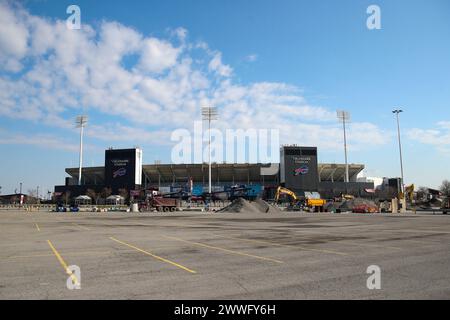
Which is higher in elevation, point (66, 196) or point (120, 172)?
point (120, 172)

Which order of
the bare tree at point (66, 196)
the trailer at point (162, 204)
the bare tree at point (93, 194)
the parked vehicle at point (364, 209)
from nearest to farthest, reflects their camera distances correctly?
the parked vehicle at point (364, 209)
the trailer at point (162, 204)
the bare tree at point (93, 194)
the bare tree at point (66, 196)

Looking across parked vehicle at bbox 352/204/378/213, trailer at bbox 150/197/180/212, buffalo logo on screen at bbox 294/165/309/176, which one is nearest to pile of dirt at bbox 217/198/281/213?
trailer at bbox 150/197/180/212

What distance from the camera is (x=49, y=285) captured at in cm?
873

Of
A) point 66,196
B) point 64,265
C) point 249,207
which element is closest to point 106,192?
point 66,196

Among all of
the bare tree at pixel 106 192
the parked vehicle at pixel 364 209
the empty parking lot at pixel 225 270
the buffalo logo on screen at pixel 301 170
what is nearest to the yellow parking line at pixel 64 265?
the empty parking lot at pixel 225 270

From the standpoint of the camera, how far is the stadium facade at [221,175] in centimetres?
13800

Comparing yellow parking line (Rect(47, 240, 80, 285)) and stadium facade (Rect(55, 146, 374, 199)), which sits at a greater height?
stadium facade (Rect(55, 146, 374, 199))

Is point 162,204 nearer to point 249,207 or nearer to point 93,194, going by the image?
point 249,207

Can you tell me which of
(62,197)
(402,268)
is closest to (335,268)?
(402,268)

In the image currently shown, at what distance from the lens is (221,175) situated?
515 ft

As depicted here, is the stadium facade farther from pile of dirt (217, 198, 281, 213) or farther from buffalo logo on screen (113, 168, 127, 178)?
pile of dirt (217, 198, 281, 213)

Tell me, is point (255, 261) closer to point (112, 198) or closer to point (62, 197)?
point (112, 198)

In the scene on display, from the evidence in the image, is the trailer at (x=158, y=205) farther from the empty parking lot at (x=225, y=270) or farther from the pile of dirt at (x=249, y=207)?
the empty parking lot at (x=225, y=270)

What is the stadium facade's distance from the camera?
138000 millimetres
